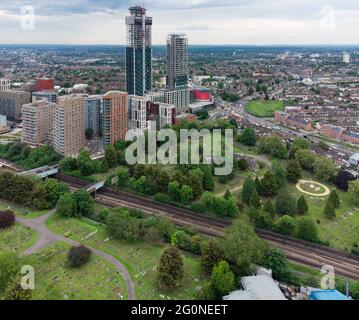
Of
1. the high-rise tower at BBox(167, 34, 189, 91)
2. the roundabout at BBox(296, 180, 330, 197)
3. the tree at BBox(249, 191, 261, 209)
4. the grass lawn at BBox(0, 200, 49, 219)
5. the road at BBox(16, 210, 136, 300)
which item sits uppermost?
the high-rise tower at BBox(167, 34, 189, 91)

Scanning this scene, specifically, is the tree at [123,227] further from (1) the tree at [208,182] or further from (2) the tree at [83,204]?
(1) the tree at [208,182]

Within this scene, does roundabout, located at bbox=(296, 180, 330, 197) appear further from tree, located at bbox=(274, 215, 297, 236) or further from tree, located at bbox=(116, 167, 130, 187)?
tree, located at bbox=(116, 167, 130, 187)

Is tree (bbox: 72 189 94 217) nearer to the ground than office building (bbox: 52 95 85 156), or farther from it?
nearer to the ground

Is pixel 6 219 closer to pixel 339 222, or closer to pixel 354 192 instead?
pixel 339 222

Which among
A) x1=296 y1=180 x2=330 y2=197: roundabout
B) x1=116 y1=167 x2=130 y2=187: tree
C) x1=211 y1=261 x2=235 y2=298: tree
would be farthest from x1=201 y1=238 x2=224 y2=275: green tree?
x1=296 y1=180 x2=330 y2=197: roundabout

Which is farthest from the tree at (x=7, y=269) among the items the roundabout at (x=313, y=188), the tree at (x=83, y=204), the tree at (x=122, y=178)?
the roundabout at (x=313, y=188)
